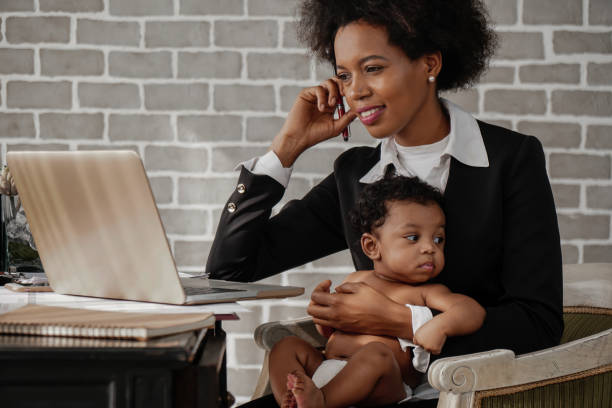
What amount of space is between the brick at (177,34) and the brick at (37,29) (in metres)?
0.32

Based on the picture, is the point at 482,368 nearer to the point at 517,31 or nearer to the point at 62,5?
the point at 517,31

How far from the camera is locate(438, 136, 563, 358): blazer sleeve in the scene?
1271mm

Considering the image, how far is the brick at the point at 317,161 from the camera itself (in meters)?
2.49

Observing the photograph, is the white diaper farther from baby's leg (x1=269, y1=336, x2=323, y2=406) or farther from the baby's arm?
the baby's arm

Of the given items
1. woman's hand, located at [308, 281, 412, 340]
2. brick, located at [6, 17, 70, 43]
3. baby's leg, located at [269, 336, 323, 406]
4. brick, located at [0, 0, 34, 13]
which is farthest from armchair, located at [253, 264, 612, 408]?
brick, located at [0, 0, 34, 13]

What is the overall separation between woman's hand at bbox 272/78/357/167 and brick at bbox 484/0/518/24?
3.61 ft

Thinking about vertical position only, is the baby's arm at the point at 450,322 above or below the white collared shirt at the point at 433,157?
below

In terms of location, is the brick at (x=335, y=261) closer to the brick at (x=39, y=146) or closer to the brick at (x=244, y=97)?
the brick at (x=244, y=97)

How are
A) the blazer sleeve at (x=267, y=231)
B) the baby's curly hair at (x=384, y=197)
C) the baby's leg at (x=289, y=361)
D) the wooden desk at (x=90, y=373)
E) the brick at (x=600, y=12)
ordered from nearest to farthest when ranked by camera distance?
the wooden desk at (x=90, y=373) → the baby's leg at (x=289, y=361) → the baby's curly hair at (x=384, y=197) → the blazer sleeve at (x=267, y=231) → the brick at (x=600, y=12)

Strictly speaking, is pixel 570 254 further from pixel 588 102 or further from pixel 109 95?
pixel 109 95

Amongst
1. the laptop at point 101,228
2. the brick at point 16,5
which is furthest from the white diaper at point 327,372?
the brick at point 16,5

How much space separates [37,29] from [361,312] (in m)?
1.88

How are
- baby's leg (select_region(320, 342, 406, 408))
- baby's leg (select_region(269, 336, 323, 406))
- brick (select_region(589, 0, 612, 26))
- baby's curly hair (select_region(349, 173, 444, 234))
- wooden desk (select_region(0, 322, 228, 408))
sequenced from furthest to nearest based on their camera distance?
brick (select_region(589, 0, 612, 26)) → baby's curly hair (select_region(349, 173, 444, 234)) → baby's leg (select_region(269, 336, 323, 406)) → baby's leg (select_region(320, 342, 406, 408)) → wooden desk (select_region(0, 322, 228, 408))

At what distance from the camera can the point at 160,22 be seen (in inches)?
98.0
